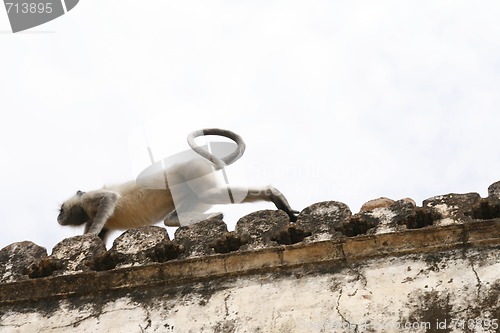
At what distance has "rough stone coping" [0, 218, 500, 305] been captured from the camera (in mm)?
6617

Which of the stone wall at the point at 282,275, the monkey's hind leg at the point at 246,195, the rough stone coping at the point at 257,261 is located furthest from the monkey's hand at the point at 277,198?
the rough stone coping at the point at 257,261

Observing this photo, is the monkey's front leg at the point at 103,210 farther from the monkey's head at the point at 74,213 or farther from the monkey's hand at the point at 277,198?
the monkey's hand at the point at 277,198

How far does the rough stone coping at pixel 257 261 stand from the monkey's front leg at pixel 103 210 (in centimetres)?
222

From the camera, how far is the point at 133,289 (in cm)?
689

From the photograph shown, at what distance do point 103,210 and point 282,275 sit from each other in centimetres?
315

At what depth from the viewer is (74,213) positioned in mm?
9859

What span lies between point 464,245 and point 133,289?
1.97m

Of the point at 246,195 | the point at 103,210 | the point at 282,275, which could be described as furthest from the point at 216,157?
the point at 282,275

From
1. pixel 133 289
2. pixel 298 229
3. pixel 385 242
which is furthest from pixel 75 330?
pixel 385 242

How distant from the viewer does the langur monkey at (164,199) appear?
9.18 metres

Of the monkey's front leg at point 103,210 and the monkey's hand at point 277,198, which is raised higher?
the monkey's front leg at point 103,210

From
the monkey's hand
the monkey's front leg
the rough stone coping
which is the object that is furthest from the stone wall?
the monkey's front leg

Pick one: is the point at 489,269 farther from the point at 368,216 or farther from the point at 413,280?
the point at 368,216

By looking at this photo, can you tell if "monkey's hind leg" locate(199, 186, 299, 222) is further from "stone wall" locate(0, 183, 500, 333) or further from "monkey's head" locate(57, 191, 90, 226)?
"stone wall" locate(0, 183, 500, 333)
